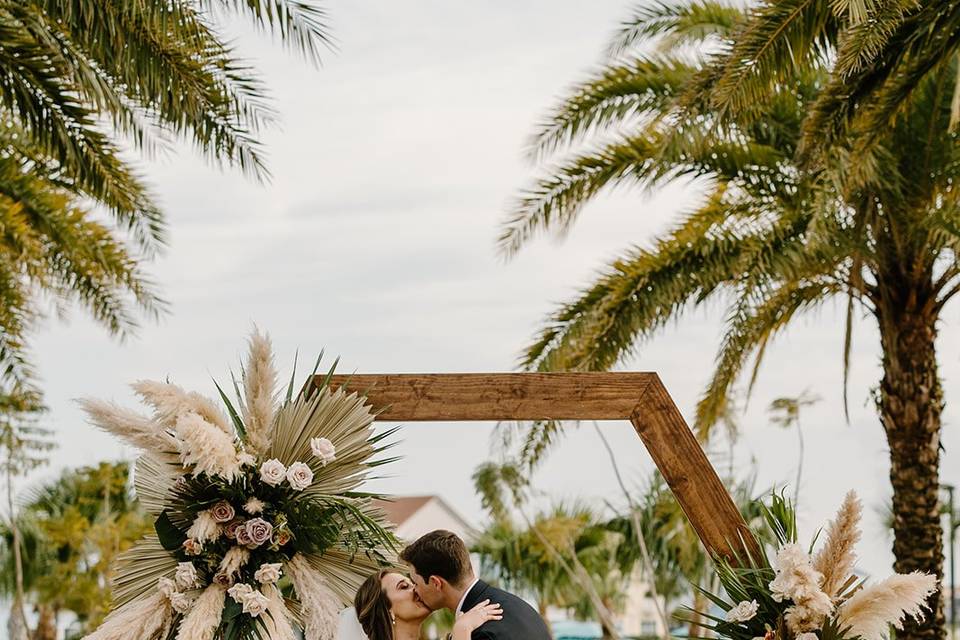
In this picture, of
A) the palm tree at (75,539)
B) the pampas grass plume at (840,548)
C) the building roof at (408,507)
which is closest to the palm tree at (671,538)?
the palm tree at (75,539)

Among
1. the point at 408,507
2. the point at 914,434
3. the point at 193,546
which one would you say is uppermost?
the point at 408,507

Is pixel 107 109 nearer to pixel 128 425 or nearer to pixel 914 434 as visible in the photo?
pixel 128 425

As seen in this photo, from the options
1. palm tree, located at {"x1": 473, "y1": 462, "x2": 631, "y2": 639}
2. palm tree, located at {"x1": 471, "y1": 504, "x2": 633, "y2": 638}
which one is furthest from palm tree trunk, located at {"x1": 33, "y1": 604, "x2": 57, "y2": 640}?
palm tree, located at {"x1": 473, "y1": 462, "x2": 631, "y2": 639}

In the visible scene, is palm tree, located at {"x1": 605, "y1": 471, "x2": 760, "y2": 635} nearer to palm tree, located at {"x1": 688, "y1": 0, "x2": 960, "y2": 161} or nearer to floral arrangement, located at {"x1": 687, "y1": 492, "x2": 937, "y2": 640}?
palm tree, located at {"x1": 688, "y1": 0, "x2": 960, "y2": 161}

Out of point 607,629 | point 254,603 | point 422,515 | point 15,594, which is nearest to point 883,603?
point 254,603

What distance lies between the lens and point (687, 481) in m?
6.68

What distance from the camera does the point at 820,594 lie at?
236 inches

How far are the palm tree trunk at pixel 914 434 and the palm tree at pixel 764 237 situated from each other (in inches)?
0.5

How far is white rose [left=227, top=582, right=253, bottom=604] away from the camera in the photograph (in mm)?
6070

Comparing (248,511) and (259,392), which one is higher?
(259,392)

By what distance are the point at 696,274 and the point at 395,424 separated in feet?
21.3

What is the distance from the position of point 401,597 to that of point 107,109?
4600 millimetres

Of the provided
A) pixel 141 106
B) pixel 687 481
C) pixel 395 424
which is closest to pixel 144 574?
pixel 395 424

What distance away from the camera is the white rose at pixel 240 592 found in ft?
19.9
